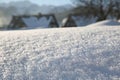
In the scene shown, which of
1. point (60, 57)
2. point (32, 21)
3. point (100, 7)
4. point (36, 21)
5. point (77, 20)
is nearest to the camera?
point (60, 57)

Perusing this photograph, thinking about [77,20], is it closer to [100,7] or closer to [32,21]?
[100,7]

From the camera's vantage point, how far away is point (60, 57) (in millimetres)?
4648

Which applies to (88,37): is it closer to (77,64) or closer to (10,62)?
(77,64)

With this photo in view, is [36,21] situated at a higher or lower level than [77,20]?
lower

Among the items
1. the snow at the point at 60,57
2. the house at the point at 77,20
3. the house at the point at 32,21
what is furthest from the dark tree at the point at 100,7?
the snow at the point at 60,57

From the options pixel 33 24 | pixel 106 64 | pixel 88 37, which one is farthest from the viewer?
pixel 33 24

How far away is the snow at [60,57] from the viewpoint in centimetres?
428

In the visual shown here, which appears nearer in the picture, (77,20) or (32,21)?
(77,20)

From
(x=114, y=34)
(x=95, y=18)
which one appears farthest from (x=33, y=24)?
(x=114, y=34)

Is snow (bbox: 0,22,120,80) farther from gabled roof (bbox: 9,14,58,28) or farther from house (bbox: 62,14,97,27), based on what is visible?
gabled roof (bbox: 9,14,58,28)

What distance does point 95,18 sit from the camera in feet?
119


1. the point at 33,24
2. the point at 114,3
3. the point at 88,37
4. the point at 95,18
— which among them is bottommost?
the point at 33,24

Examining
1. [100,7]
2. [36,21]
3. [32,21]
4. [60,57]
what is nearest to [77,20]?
[100,7]

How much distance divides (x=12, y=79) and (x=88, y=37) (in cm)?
181
